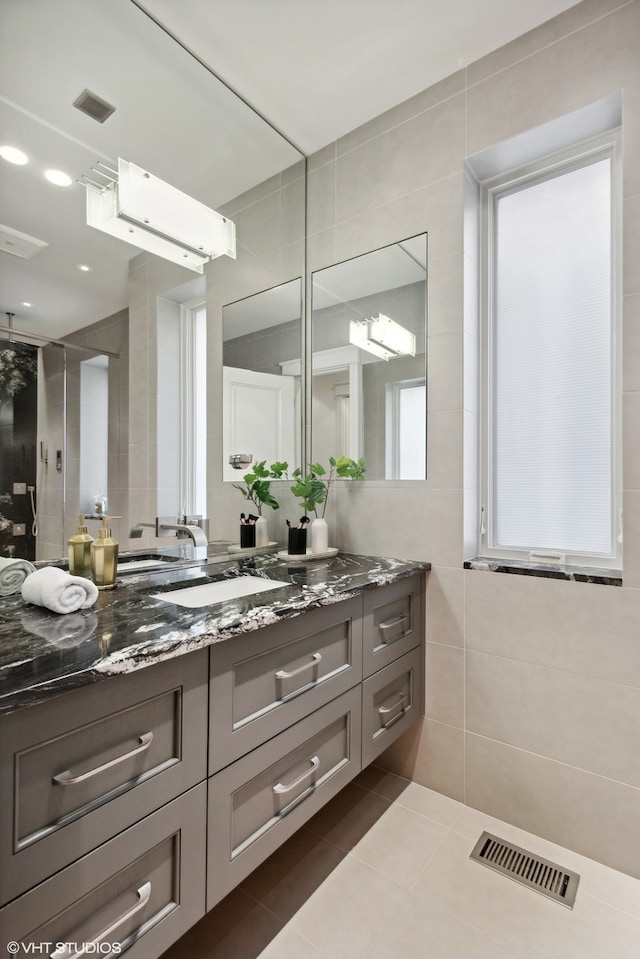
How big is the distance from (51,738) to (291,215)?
6.93ft

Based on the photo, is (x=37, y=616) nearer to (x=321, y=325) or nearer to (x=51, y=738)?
(x=51, y=738)

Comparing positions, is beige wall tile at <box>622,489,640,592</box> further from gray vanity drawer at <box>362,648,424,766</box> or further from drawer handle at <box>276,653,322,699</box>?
drawer handle at <box>276,653,322,699</box>

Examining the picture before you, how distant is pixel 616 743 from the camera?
1.41 meters

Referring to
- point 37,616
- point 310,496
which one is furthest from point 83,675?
point 310,496

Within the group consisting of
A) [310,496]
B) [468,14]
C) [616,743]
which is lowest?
[616,743]

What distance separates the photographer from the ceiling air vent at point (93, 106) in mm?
1307

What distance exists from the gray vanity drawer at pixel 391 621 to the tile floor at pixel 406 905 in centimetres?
57

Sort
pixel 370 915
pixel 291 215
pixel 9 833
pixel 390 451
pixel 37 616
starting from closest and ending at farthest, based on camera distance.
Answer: pixel 9 833
pixel 37 616
pixel 370 915
pixel 390 451
pixel 291 215

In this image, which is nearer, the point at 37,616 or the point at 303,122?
the point at 37,616

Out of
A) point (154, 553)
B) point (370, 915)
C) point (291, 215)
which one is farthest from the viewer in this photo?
point (291, 215)

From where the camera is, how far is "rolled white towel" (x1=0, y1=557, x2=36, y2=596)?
3.78 feet

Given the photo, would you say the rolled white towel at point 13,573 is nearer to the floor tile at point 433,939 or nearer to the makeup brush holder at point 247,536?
the makeup brush holder at point 247,536

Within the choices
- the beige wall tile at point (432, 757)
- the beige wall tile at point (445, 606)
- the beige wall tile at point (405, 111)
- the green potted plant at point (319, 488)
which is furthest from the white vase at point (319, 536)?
the beige wall tile at point (405, 111)

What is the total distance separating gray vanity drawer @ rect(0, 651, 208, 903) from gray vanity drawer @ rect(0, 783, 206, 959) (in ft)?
0.09
